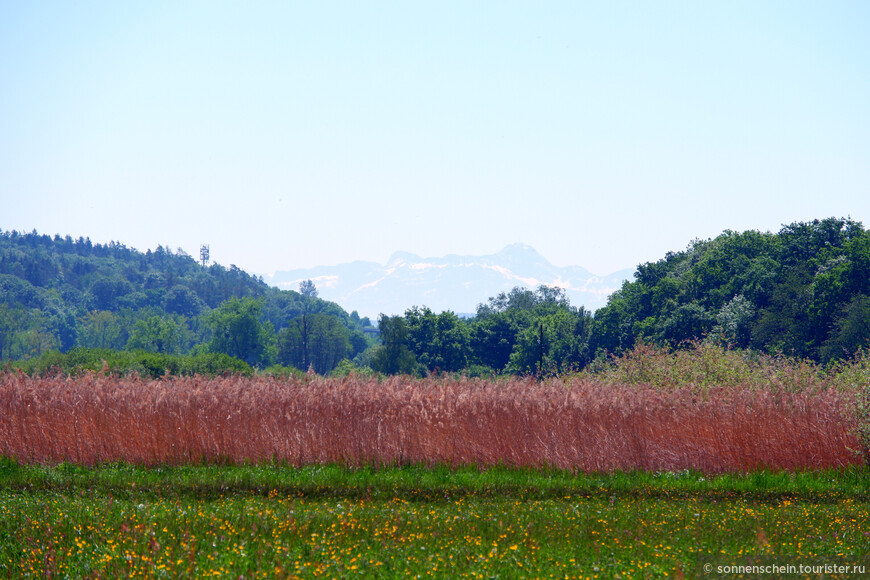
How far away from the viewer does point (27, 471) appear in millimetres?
13633

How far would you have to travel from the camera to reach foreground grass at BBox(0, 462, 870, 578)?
8078 millimetres

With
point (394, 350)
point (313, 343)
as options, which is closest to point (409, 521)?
point (394, 350)

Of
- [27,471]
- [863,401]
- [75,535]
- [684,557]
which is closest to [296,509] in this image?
[75,535]

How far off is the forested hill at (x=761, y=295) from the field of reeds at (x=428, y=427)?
83.0 ft

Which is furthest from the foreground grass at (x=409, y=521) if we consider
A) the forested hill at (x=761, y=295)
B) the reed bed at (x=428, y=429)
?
the forested hill at (x=761, y=295)

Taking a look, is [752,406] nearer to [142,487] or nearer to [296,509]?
[296,509]

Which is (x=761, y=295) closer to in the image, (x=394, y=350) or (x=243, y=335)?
(x=394, y=350)

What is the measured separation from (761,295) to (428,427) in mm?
47344

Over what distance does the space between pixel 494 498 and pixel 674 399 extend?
18.2 feet

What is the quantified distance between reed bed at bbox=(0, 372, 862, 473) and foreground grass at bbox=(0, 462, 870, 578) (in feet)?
1.68

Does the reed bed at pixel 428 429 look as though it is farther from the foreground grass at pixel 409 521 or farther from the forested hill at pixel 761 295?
the forested hill at pixel 761 295

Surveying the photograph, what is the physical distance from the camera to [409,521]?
32.6 ft

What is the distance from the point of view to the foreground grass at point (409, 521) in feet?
26.5

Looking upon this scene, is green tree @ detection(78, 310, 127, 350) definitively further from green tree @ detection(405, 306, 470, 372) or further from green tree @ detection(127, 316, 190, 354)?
green tree @ detection(405, 306, 470, 372)
